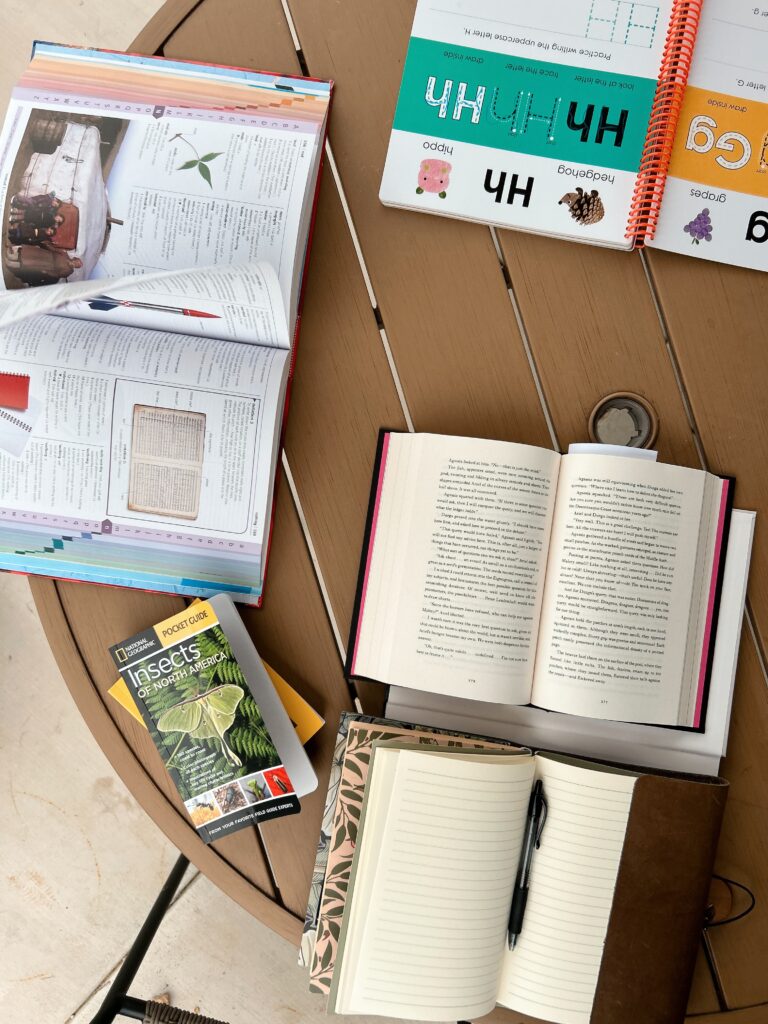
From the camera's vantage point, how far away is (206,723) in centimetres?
74

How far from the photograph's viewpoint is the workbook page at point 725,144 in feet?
2.56

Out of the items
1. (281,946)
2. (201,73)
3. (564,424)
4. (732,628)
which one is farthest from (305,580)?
(281,946)

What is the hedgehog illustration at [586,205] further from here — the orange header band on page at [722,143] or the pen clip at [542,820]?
the pen clip at [542,820]

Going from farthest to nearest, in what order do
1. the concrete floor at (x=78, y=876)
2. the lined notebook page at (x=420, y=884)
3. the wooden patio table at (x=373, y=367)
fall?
1. the concrete floor at (x=78, y=876)
2. the wooden patio table at (x=373, y=367)
3. the lined notebook page at (x=420, y=884)

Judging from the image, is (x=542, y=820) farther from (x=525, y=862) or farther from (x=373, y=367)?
(x=373, y=367)

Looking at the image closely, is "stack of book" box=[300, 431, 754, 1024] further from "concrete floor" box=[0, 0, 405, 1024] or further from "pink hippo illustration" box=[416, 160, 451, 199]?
"concrete floor" box=[0, 0, 405, 1024]

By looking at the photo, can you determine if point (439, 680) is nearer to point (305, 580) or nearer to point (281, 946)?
point (305, 580)

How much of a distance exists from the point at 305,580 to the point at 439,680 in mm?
178

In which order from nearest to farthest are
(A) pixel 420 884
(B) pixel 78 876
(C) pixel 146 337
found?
(A) pixel 420 884 < (C) pixel 146 337 < (B) pixel 78 876

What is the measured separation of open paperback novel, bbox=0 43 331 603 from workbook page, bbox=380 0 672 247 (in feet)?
0.44

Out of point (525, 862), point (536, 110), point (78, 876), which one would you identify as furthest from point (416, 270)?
point (78, 876)

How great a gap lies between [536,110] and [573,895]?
0.78m

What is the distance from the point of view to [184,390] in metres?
0.78

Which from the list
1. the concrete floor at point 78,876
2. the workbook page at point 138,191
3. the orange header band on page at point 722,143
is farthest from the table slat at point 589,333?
the concrete floor at point 78,876
